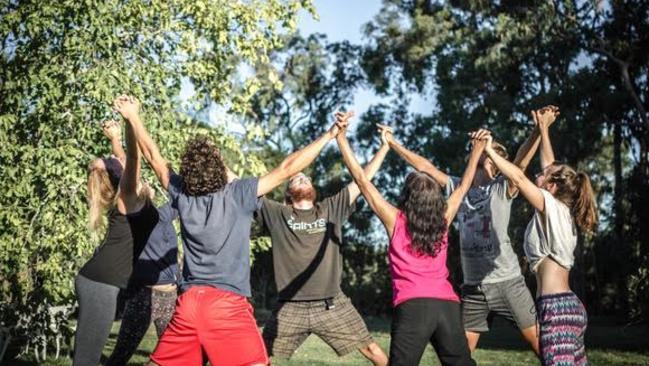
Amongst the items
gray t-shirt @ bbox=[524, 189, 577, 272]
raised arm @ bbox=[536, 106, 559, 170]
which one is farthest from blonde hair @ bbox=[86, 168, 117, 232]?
raised arm @ bbox=[536, 106, 559, 170]

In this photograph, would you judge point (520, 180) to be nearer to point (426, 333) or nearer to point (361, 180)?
point (361, 180)

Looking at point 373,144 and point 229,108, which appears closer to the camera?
point 229,108

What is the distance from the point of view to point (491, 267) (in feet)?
21.8

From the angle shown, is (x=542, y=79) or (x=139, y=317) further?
(x=542, y=79)

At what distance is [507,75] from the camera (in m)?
26.9

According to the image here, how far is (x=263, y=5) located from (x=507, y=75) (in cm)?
1774

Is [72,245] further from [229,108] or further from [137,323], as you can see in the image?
[229,108]

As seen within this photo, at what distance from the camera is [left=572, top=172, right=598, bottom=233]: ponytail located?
529 cm

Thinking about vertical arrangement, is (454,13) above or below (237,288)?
above

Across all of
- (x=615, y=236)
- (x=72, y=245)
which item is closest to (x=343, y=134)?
(x=72, y=245)

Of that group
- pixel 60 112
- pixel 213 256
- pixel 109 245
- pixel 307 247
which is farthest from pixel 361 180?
pixel 60 112

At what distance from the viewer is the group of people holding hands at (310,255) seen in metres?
4.47

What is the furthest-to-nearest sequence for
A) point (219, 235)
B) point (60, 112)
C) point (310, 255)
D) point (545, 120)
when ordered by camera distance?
point (60, 112) < point (310, 255) < point (545, 120) < point (219, 235)

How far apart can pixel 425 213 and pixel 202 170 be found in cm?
155
